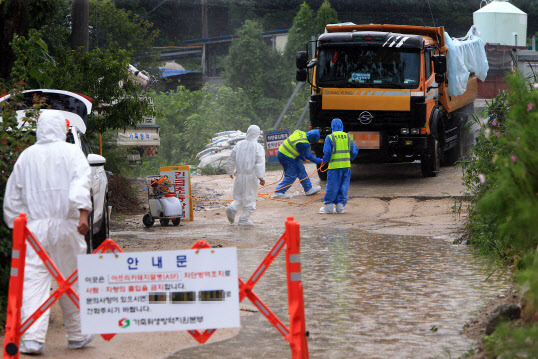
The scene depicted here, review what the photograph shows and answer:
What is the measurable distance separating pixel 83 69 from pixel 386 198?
6.16 m

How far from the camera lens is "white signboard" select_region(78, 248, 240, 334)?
5.30 m

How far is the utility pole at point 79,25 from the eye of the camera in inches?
601

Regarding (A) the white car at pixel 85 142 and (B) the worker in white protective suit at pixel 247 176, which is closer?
(A) the white car at pixel 85 142

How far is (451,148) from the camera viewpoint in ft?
69.5

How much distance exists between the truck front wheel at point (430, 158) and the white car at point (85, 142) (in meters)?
8.32

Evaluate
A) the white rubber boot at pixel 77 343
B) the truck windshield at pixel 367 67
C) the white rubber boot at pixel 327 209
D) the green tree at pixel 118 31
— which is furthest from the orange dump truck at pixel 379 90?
the green tree at pixel 118 31

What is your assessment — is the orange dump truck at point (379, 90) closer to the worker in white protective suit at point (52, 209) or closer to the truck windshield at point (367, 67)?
the truck windshield at point (367, 67)

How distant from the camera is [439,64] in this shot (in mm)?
17719

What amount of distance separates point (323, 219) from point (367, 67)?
4083 millimetres

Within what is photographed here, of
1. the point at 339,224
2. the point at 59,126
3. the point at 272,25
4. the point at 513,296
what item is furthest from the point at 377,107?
the point at 272,25

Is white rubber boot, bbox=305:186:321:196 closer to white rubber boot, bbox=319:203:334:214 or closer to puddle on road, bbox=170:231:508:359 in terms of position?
white rubber boot, bbox=319:203:334:214

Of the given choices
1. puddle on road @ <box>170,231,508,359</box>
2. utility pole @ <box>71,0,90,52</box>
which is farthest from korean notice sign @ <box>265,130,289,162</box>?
puddle on road @ <box>170,231,508,359</box>

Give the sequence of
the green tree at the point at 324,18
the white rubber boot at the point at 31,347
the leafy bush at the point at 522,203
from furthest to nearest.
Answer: the green tree at the point at 324,18 → the white rubber boot at the point at 31,347 → the leafy bush at the point at 522,203

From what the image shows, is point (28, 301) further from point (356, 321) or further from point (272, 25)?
point (272, 25)
